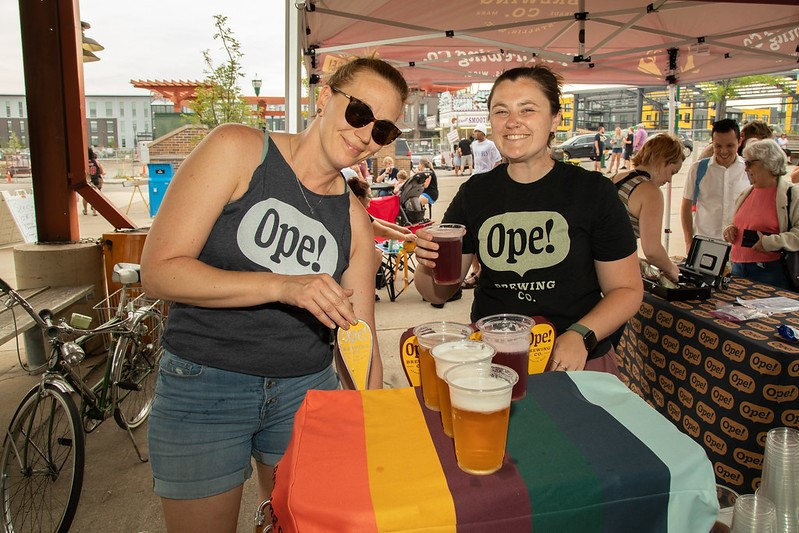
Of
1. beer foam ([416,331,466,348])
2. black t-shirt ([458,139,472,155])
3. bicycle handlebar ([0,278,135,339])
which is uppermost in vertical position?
black t-shirt ([458,139,472,155])

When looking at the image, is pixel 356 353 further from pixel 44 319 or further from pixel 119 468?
pixel 119 468

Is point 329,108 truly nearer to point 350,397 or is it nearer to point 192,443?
point 350,397

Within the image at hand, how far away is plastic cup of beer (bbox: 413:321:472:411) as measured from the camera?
1172mm

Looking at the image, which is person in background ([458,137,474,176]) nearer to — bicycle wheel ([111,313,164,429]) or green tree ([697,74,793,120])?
bicycle wheel ([111,313,164,429])

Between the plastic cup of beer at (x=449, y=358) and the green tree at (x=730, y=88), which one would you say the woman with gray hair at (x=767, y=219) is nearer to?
the plastic cup of beer at (x=449, y=358)

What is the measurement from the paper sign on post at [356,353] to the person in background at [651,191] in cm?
244

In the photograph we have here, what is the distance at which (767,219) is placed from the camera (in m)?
4.37

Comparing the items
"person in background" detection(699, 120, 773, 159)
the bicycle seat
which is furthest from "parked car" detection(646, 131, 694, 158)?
the bicycle seat

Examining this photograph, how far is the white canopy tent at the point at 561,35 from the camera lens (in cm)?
574

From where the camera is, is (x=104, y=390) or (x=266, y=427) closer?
(x=266, y=427)

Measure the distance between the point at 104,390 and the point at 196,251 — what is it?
8.12ft

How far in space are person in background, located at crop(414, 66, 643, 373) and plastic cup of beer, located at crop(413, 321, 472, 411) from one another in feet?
1.95

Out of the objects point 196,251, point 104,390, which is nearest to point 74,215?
point 104,390

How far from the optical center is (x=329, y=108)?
1.66 m
